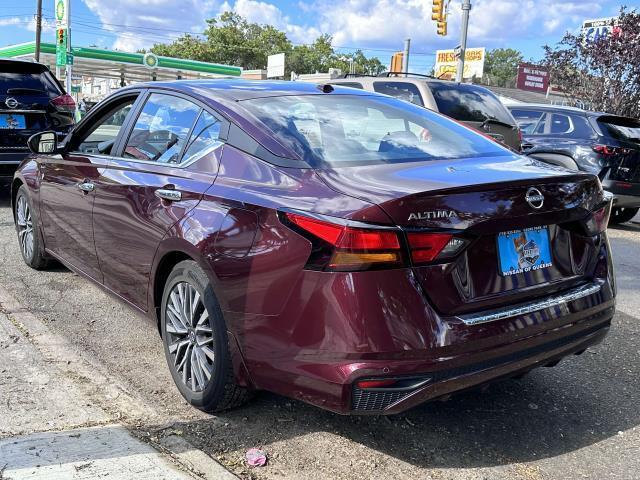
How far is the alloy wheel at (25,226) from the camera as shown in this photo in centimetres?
546

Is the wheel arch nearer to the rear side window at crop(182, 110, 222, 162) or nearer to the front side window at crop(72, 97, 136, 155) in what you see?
the rear side window at crop(182, 110, 222, 162)

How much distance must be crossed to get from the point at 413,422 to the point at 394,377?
82 cm

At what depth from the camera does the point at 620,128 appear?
8.91m

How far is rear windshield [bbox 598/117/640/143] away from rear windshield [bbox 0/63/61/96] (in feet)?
24.7

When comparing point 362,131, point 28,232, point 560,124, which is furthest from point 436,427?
point 560,124

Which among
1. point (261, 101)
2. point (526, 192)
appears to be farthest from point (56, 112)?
point (526, 192)

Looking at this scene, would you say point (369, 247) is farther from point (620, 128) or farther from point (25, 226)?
point (620, 128)

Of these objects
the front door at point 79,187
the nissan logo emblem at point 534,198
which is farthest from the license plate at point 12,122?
the nissan logo emblem at point 534,198

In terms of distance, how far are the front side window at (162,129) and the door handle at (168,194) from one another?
0.21 meters

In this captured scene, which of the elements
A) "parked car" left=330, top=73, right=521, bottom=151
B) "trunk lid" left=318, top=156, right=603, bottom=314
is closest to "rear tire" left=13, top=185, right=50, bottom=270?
"trunk lid" left=318, top=156, right=603, bottom=314

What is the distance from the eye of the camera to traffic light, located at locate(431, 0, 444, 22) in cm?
2242

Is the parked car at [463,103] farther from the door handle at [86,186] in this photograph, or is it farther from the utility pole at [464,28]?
the utility pole at [464,28]

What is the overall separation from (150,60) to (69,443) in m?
41.4

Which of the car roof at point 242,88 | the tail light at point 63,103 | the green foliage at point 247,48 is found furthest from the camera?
the green foliage at point 247,48
